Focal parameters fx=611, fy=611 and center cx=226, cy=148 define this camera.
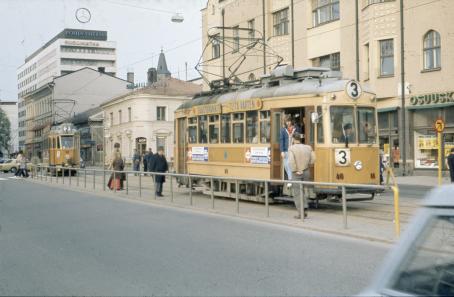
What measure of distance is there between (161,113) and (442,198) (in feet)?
186

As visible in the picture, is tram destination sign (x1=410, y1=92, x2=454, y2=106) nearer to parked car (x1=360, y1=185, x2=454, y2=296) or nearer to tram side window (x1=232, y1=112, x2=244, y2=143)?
tram side window (x1=232, y1=112, x2=244, y2=143)

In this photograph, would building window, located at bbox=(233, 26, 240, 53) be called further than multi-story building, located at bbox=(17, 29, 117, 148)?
No

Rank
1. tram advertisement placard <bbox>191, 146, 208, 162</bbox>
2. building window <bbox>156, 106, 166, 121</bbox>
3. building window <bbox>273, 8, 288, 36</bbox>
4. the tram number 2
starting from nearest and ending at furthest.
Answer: the tram number 2 → tram advertisement placard <bbox>191, 146, 208, 162</bbox> → building window <bbox>273, 8, 288, 36</bbox> → building window <bbox>156, 106, 166, 121</bbox>

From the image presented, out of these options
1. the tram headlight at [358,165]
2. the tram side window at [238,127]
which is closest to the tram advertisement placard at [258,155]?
the tram side window at [238,127]

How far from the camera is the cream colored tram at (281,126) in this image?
555 inches

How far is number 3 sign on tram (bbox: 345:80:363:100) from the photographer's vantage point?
14311mm

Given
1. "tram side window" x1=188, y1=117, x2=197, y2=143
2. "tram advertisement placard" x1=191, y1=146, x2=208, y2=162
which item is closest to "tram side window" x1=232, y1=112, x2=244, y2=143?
"tram advertisement placard" x1=191, y1=146, x2=208, y2=162

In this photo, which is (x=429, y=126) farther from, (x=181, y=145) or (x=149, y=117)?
(x=149, y=117)

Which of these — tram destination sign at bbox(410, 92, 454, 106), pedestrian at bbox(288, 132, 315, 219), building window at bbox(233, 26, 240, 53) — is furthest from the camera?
tram destination sign at bbox(410, 92, 454, 106)

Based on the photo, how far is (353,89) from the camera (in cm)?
1440

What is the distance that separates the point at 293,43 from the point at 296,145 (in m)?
24.2

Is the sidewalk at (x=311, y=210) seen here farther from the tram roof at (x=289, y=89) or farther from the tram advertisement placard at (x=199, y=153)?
the tram roof at (x=289, y=89)

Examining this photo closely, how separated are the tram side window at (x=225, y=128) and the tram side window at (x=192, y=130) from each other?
1.99m

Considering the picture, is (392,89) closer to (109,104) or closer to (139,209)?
(139,209)
